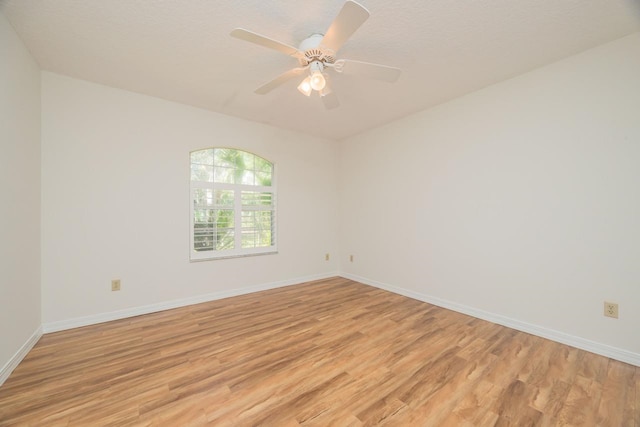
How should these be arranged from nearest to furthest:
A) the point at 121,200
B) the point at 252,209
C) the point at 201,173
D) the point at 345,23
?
the point at 345,23, the point at 121,200, the point at 201,173, the point at 252,209

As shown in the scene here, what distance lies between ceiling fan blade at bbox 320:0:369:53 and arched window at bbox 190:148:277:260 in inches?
90.7

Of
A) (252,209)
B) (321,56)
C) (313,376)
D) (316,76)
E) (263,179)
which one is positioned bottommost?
(313,376)

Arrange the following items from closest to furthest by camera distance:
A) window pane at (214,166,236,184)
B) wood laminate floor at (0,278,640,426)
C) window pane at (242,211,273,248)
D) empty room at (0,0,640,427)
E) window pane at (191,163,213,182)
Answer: wood laminate floor at (0,278,640,426), empty room at (0,0,640,427), window pane at (191,163,213,182), window pane at (214,166,236,184), window pane at (242,211,273,248)

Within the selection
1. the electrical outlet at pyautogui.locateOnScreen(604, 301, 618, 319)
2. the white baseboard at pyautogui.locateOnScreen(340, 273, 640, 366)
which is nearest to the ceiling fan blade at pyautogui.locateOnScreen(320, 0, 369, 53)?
the electrical outlet at pyautogui.locateOnScreen(604, 301, 618, 319)

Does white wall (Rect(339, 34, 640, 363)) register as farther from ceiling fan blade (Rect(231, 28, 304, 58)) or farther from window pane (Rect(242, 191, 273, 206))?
ceiling fan blade (Rect(231, 28, 304, 58))

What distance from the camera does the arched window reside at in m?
3.20

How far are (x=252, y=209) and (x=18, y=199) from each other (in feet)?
7.14

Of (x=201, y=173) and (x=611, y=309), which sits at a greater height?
(x=201, y=173)

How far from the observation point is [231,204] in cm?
346

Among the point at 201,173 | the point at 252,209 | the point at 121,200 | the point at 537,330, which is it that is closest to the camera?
the point at 537,330

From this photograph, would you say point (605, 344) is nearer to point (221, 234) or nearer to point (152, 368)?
point (152, 368)

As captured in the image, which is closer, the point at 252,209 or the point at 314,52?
the point at 314,52

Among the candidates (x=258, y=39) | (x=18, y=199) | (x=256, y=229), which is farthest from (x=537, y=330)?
(x=18, y=199)

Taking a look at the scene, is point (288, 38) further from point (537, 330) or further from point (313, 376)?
point (537, 330)
